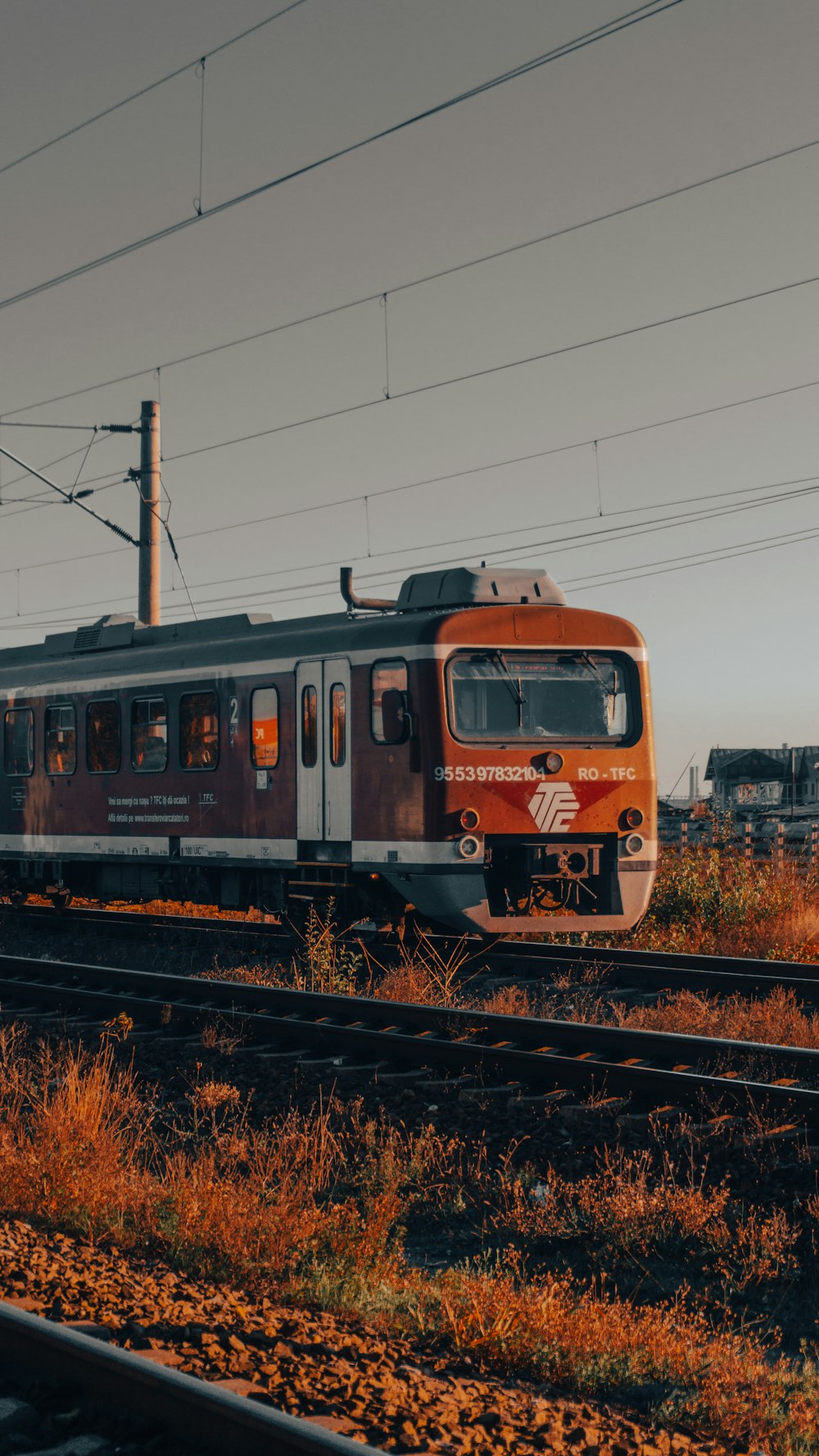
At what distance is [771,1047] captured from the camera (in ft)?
27.6

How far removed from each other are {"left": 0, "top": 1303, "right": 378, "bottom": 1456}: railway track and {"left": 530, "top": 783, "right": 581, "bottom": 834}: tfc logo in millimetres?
9349

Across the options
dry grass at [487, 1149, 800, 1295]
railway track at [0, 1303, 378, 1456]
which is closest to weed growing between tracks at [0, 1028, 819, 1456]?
dry grass at [487, 1149, 800, 1295]

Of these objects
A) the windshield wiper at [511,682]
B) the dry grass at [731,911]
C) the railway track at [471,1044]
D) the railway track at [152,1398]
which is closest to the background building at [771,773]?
the dry grass at [731,911]

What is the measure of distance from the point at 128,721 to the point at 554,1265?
12.1 m

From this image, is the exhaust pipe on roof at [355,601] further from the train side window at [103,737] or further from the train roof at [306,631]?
the train side window at [103,737]

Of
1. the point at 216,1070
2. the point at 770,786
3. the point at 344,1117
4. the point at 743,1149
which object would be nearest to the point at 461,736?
the point at 216,1070

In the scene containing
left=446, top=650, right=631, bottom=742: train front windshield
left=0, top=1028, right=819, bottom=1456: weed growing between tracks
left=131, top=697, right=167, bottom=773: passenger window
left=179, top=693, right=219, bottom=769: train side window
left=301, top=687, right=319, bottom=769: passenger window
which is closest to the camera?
left=0, top=1028, right=819, bottom=1456: weed growing between tracks

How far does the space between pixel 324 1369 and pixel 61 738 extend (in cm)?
1474

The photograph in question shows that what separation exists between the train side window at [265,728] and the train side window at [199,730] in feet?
2.27

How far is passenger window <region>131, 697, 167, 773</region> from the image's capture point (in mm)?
16312

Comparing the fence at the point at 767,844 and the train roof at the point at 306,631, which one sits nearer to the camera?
the train roof at the point at 306,631

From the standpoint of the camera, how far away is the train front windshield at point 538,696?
1310 cm

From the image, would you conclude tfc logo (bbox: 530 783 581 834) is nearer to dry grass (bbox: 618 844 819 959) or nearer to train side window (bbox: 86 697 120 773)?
dry grass (bbox: 618 844 819 959)

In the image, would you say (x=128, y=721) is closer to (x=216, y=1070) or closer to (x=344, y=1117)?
(x=216, y=1070)
